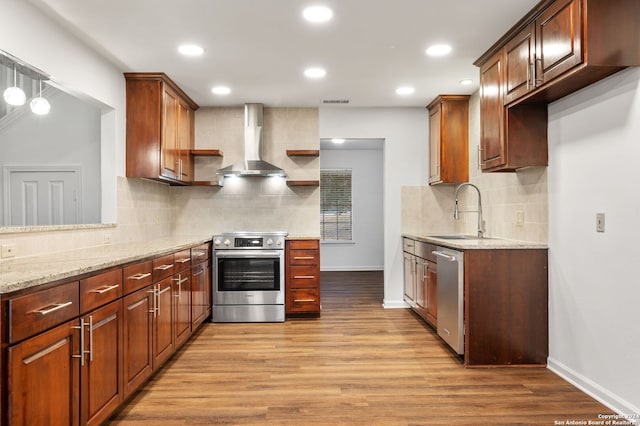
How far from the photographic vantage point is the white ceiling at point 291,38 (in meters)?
2.55

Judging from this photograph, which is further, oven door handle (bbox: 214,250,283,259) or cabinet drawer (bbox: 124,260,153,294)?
oven door handle (bbox: 214,250,283,259)

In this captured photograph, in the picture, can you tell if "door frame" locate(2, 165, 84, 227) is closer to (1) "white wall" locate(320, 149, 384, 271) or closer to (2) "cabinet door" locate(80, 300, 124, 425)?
(2) "cabinet door" locate(80, 300, 124, 425)

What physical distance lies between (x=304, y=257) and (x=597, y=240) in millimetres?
2747

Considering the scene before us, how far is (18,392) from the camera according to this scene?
145 cm

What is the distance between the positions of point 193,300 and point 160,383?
100cm

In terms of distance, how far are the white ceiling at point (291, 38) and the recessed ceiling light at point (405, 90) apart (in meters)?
0.08

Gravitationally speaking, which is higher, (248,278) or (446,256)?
(446,256)

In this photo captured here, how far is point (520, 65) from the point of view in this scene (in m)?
2.79

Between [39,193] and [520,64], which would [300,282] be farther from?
[520,64]

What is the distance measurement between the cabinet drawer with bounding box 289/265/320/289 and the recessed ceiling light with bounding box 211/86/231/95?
203 centimetres

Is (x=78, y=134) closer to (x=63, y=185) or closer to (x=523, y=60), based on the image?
(x=63, y=185)

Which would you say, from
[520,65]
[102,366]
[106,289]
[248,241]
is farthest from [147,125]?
[520,65]

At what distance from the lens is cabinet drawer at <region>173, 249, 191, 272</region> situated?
322 centimetres

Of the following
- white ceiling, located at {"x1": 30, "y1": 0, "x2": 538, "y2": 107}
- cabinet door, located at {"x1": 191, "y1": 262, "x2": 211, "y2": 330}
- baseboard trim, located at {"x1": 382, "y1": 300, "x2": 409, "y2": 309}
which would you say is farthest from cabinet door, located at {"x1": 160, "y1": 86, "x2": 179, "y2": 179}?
baseboard trim, located at {"x1": 382, "y1": 300, "x2": 409, "y2": 309}
